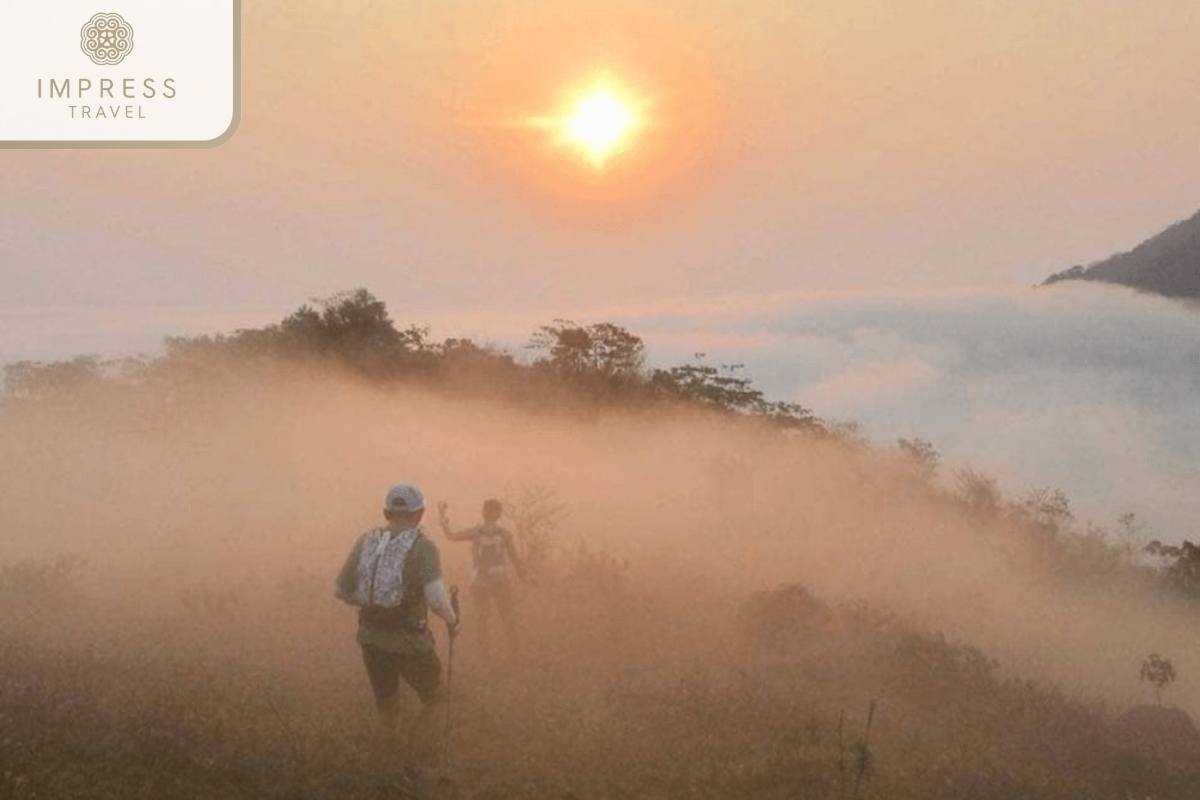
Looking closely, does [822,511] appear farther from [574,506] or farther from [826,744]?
[826,744]

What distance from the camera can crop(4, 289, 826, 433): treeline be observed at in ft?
118

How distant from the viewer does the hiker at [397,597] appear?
30.2 ft

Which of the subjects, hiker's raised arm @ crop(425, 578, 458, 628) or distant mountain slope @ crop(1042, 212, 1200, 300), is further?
distant mountain slope @ crop(1042, 212, 1200, 300)

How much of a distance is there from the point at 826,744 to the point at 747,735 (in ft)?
2.40

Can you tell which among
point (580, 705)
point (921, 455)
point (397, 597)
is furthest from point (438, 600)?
point (921, 455)

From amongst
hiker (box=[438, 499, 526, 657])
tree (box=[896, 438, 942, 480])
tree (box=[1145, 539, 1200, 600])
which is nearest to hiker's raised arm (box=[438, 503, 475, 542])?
hiker (box=[438, 499, 526, 657])

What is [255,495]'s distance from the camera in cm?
2738

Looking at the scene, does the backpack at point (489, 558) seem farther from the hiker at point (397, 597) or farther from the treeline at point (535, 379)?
the treeline at point (535, 379)

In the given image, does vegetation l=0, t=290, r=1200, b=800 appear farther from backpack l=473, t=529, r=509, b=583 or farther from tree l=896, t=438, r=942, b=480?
tree l=896, t=438, r=942, b=480

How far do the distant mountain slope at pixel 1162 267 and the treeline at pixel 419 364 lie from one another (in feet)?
316

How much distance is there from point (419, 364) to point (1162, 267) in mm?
119144

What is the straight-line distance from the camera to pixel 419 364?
41.2m

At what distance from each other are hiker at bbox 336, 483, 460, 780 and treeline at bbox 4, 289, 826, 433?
2752 cm

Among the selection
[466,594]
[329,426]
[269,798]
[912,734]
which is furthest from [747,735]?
[329,426]
